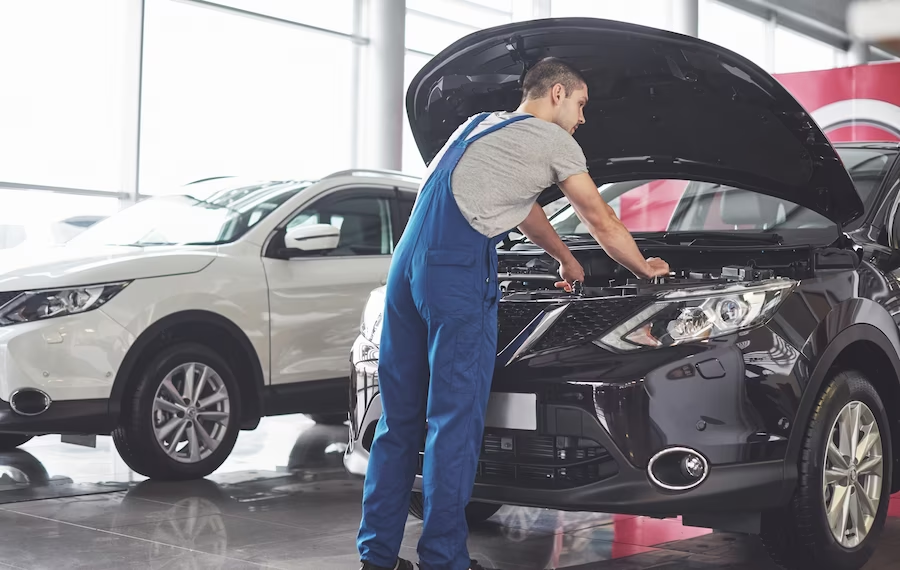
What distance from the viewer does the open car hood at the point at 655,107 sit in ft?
12.5

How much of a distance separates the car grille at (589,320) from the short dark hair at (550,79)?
674 mm

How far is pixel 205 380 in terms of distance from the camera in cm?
568

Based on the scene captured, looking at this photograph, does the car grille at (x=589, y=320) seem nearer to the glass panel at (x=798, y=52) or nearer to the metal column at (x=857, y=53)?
the glass panel at (x=798, y=52)

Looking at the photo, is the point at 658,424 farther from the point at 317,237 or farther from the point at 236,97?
the point at 236,97

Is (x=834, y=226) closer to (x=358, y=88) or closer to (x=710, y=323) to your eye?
(x=710, y=323)

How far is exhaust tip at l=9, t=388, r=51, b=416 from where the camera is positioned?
504 centimetres

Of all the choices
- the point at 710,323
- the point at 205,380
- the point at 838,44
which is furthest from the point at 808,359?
the point at 838,44

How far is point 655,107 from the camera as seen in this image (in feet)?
14.1

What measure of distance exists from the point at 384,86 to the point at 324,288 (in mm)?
7411

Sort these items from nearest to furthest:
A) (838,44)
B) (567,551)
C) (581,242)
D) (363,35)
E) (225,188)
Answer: (567,551) → (581,242) → (225,188) → (363,35) → (838,44)

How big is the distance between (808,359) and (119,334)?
127 inches

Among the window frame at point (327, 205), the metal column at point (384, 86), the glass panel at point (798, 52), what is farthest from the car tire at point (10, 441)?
the glass panel at point (798, 52)

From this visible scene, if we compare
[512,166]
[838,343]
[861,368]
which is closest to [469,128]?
[512,166]

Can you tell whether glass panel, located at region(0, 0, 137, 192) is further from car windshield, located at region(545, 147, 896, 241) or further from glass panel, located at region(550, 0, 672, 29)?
glass panel, located at region(550, 0, 672, 29)
